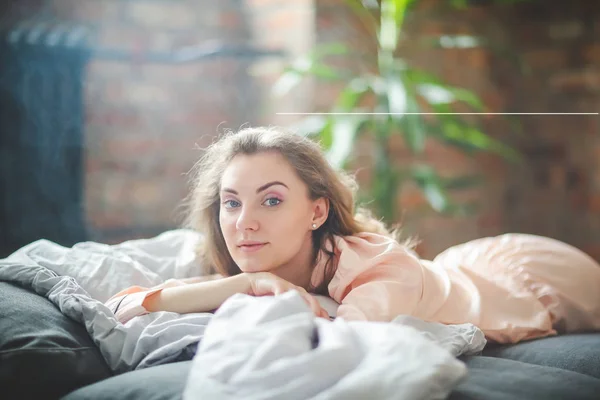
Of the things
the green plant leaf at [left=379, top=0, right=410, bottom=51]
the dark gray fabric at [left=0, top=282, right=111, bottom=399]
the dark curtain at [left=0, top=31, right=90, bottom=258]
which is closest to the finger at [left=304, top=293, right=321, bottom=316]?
the dark gray fabric at [left=0, top=282, right=111, bottom=399]

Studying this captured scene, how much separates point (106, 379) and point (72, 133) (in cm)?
165

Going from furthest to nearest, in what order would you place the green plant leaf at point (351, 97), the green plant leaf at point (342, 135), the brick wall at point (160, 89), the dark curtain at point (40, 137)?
1. the brick wall at point (160, 89)
2. the dark curtain at point (40, 137)
3. the green plant leaf at point (351, 97)
4. the green plant leaf at point (342, 135)

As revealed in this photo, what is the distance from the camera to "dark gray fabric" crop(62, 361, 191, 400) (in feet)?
3.50

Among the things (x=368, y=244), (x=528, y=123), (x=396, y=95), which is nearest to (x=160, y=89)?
(x=396, y=95)

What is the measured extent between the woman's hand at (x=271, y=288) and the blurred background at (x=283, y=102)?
3.70 ft

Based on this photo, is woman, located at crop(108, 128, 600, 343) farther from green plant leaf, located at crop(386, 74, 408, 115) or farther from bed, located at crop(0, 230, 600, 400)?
green plant leaf, located at crop(386, 74, 408, 115)

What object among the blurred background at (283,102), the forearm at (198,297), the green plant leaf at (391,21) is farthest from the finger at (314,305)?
the green plant leaf at (391,21)

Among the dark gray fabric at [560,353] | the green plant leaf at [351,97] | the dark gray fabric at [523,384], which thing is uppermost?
the green plant leaf at [351,97]

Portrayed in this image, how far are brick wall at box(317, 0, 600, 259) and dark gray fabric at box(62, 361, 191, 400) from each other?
1.81 meters

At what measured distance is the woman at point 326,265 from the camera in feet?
4.43

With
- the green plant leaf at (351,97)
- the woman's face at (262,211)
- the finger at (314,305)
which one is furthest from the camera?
the green plant leaf at (351,97)

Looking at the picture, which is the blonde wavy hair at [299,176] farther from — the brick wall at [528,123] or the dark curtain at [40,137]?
the brick wall at [528,123]

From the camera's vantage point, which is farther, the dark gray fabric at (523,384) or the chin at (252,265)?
the chin at (252,265)

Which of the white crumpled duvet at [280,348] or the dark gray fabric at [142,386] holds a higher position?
the white crumpled duvet at [280,348]
